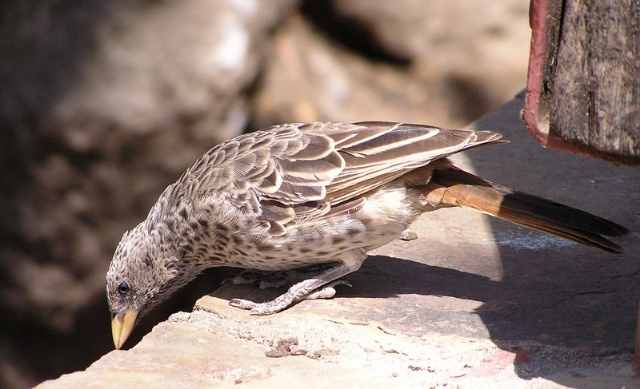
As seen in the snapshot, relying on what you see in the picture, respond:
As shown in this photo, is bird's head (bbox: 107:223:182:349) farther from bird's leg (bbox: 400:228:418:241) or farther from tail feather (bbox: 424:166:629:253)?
tail feather (bbox: 424:166:629:253)

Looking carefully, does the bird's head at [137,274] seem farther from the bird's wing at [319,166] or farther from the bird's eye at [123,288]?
the bird's wing at [319,166]

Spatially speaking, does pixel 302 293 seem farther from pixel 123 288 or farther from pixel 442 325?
pixel 123 288

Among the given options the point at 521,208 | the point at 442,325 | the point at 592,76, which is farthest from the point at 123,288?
the point at 592,76

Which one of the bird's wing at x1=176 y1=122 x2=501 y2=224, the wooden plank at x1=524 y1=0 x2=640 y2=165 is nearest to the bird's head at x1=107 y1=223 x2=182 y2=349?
the bird's wing at x1=176 y1=122 x2=501 y2=224

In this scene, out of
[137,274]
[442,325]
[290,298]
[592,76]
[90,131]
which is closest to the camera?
[592,76]

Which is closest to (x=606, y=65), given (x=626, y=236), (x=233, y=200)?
(x=626, y=236)

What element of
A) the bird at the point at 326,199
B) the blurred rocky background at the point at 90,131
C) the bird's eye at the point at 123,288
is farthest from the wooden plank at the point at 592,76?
the blurred rocky background at the point at 90,131
